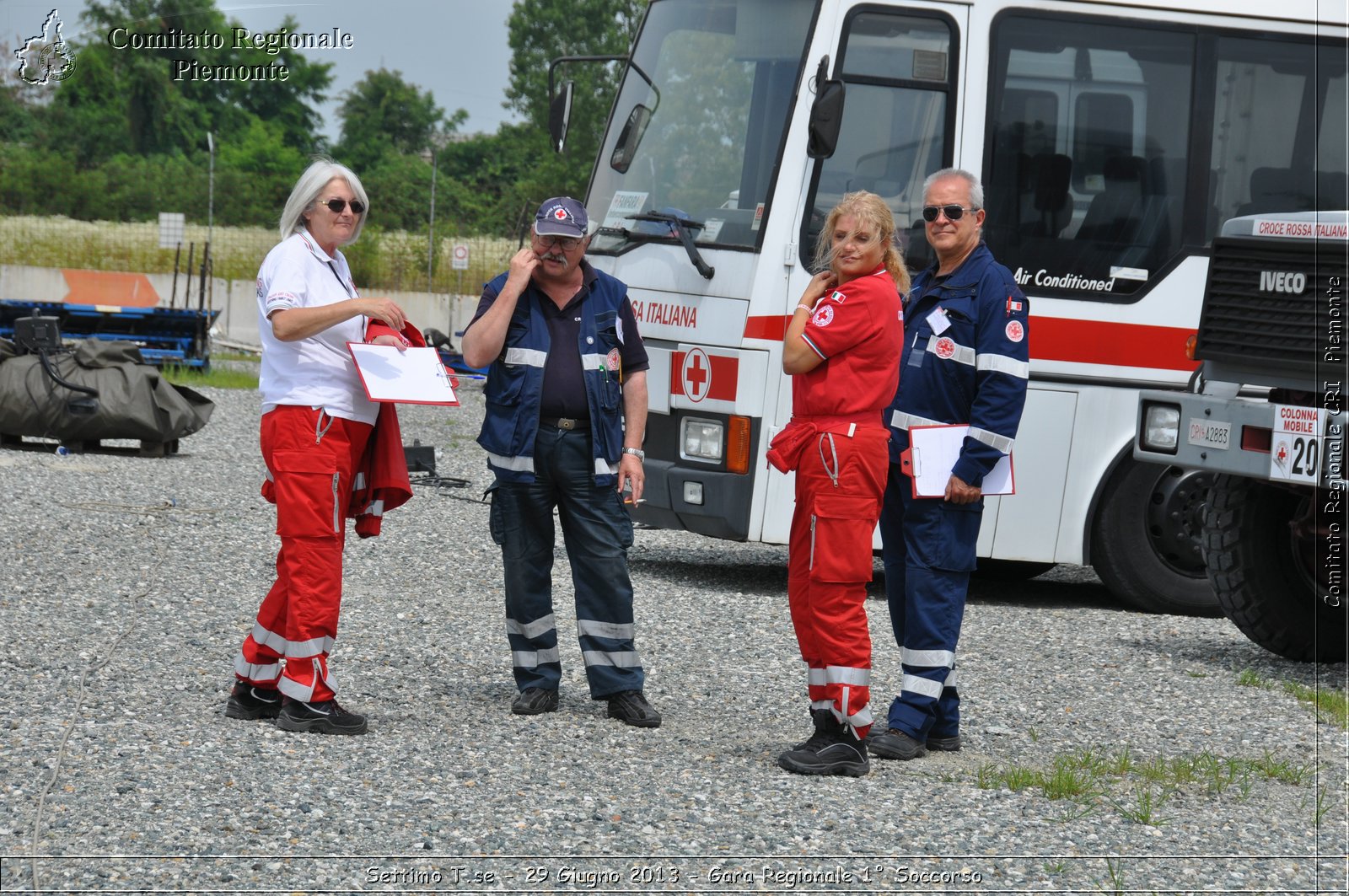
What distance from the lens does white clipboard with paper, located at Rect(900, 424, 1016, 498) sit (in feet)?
16.9

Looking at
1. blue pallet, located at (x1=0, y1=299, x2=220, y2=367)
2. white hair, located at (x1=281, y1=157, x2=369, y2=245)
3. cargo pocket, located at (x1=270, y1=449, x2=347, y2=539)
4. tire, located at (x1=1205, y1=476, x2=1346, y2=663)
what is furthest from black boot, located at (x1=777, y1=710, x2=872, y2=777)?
blue pallet, located at (x1=0, y1=299, x2=220, y2=367)

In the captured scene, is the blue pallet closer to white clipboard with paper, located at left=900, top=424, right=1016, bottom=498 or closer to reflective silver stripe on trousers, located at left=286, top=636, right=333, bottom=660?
Result: reflective silver stripe on trousers, located at left=286, top=636, right=333, bottom=660

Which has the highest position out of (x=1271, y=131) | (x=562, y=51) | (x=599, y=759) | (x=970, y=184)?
(x=562, y=51)

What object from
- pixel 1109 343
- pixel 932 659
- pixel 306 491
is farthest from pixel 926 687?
pixel 1109 343

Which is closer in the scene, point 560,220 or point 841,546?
point 841,546

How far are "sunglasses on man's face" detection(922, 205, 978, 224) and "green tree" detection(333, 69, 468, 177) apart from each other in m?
51.9

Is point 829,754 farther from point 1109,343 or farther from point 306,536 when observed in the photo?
point 1109,343

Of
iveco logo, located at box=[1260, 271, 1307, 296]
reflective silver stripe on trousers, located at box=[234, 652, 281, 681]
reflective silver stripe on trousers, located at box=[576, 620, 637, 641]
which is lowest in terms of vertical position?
reflective silver stripe on trousers, located at box=[234, 652, 281, 681]

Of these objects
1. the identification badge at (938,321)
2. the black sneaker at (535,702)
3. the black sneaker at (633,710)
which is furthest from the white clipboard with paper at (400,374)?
the identification badge at (938,321)

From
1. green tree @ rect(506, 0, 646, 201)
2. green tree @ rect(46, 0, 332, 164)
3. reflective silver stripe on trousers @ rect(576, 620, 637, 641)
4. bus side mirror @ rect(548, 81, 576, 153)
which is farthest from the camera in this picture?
green tree @ rect(46, 0, 332, 164)

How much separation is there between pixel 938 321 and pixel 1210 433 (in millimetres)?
2145

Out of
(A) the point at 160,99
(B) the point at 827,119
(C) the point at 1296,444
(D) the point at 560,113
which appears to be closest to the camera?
(C) the point at 1296,444

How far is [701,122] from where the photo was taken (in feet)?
28.5

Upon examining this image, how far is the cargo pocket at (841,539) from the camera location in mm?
4879
